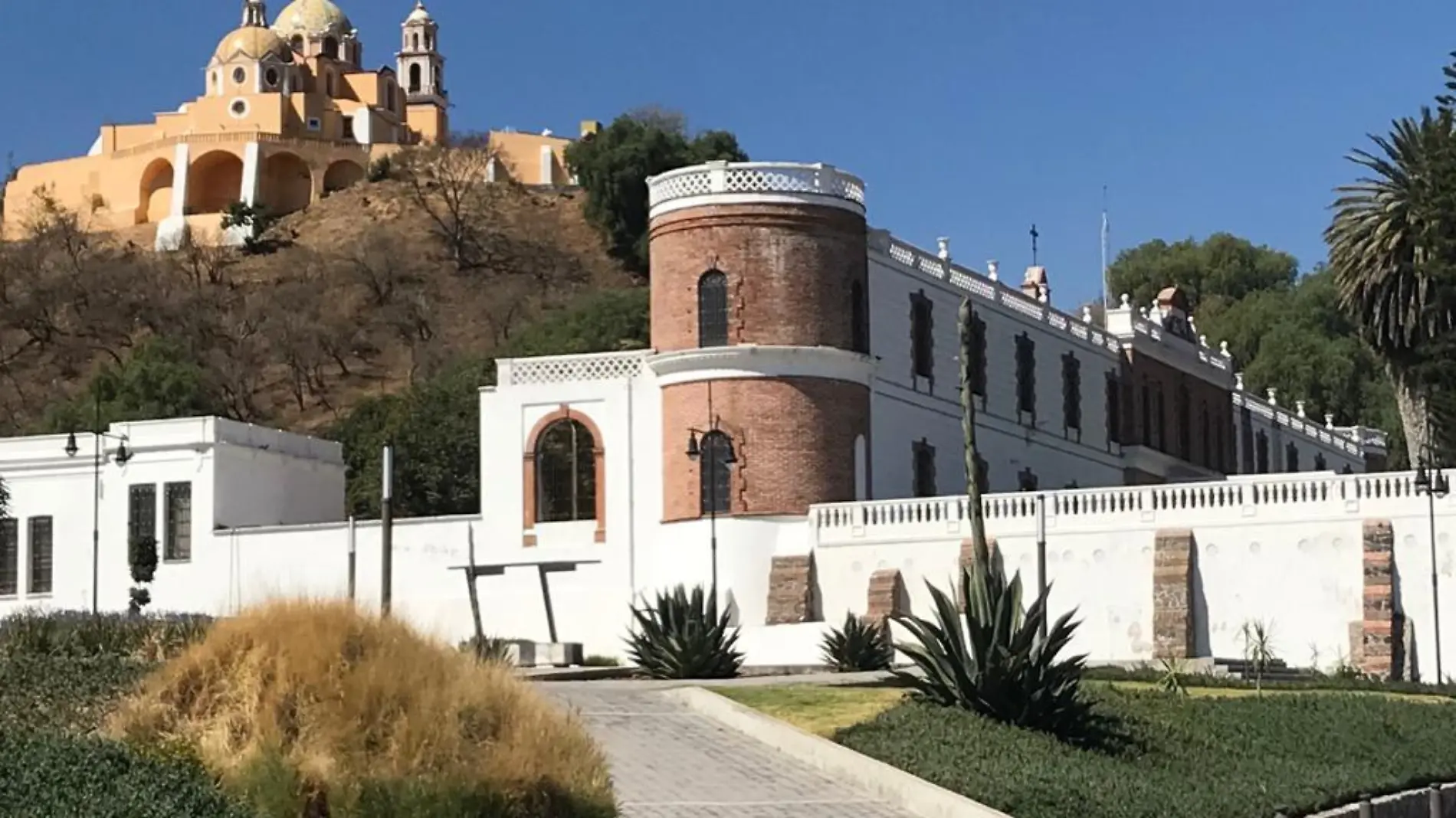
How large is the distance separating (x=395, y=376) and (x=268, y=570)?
5003cm

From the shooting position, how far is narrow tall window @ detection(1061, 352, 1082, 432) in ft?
208

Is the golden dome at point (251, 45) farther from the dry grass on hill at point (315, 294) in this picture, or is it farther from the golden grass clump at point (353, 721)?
the golden grass clump at point (353, 721)

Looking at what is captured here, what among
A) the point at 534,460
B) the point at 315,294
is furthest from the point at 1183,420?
the point at 315,294

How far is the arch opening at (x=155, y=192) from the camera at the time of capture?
123 m

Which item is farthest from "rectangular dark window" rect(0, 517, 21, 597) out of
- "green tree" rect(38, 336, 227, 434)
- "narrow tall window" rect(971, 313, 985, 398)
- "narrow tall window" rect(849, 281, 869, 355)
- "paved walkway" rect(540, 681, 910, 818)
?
"paved walkway" rect(540, 681, 910, 818)

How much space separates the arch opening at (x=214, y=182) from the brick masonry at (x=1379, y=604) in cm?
8516

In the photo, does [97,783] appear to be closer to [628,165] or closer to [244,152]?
[628,165]

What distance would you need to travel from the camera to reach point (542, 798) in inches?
772

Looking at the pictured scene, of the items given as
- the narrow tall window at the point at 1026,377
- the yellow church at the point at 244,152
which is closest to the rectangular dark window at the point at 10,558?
the narrow tall window at the point at 1026,377

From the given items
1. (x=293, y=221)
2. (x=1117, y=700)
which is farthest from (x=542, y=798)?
(x=293, y=221)

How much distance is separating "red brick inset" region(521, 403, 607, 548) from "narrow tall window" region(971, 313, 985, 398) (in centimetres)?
907

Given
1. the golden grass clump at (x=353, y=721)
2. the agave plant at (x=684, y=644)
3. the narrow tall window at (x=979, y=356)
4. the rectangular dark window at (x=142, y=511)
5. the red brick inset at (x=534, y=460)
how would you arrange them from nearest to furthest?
the golden grass clump at (x=353, y=721) < the agave plant at (x=684, y=644) < the red brick inset at (x=534, y=460) < the rectangular dark window at (x=142, y=511) < the narrow tall window at (x=979, y=356)

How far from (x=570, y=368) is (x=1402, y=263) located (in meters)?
20.6

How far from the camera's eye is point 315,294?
110188mm
